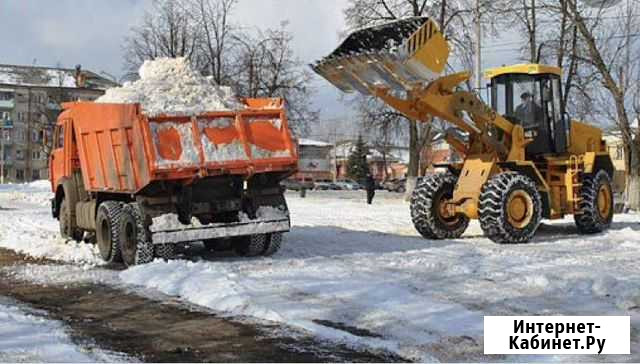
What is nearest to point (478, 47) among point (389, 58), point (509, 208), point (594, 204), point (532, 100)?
point (532, 100)

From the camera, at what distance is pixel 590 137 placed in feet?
61.2

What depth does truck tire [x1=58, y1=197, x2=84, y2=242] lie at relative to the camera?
16312 mm

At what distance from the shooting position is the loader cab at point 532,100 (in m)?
17.4

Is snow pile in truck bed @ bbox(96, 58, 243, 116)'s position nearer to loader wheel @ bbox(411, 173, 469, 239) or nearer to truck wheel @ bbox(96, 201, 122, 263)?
truck wheel @ bbox(96, 201, 122, 263)

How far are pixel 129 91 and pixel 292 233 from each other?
233 inches

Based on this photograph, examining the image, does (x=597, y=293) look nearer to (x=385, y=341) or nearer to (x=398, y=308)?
(x=398, y=308)

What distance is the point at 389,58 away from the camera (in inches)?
563

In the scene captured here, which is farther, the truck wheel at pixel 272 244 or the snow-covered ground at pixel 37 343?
the truck wheel at pixel 272 244

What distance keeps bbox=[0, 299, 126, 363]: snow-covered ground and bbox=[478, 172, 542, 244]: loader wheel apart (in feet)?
28.5

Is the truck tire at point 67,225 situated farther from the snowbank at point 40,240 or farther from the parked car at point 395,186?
the parked car at point 395,186

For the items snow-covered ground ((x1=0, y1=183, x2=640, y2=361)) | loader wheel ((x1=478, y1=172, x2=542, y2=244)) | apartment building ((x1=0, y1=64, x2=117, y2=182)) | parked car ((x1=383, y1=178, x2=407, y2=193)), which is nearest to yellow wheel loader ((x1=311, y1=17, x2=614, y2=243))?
loader wheel ((x1=478, y1=172, x2=542, y2=244))

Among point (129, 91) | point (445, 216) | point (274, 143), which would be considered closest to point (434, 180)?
point (445, 216)

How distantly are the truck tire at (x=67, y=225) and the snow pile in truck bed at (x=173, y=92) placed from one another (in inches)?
109

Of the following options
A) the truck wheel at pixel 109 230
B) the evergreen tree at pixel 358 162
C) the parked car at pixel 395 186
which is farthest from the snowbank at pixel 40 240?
the evergreen tree at pixel 358 162
